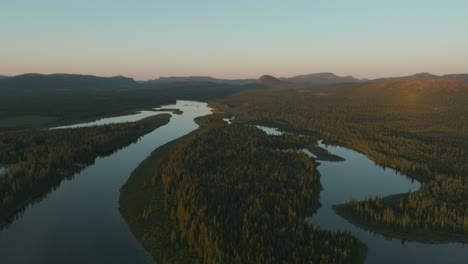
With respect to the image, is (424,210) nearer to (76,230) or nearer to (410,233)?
(410,233)

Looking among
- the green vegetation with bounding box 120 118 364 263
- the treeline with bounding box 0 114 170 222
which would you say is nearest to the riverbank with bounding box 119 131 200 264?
the green vegetation with bounding box 120 118 364 263

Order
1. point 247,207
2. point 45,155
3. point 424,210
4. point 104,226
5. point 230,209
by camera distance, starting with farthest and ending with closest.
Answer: point 45,155, point 424,210, point 247,207, point 230,209, point 104,226

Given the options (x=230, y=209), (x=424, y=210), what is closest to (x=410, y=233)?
(x=424, y=210)

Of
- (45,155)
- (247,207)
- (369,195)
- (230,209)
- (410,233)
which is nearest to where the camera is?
(410,233)

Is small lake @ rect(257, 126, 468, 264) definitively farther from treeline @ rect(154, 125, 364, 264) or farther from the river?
treeline @ rect(154, 125, 364, 264)

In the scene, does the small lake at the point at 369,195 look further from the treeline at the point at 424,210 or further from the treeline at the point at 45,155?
the treeline at the point at 45,155

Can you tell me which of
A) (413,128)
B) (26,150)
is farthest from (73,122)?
(413,128)

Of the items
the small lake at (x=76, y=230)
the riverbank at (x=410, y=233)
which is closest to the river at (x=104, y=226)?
the small lake at (x=76, y=230)

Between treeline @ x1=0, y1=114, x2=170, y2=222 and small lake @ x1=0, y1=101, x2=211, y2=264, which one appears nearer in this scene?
small lake @ x1=0, y1=101, x2=211, y2=264
